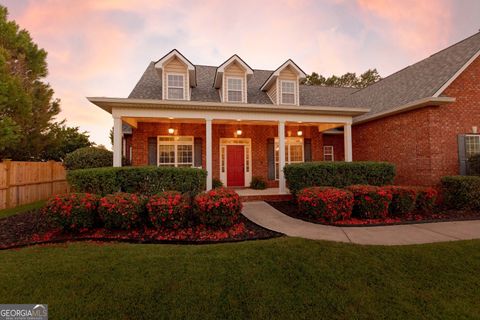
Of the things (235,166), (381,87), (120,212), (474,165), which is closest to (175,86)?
(235,166)

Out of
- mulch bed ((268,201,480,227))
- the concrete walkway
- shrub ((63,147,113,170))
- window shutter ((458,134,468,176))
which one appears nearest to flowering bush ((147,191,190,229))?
the concrete walkway

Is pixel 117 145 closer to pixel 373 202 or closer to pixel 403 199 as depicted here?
pixel 373 202

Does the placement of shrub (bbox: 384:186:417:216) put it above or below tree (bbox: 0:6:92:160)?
below

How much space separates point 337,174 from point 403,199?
2109mm

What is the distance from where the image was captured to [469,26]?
501 inches

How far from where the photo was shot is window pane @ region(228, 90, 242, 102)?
10.2 meters

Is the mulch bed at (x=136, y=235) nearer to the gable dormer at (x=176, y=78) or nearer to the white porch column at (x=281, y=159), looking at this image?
the white porch column at (x=281, y=159)

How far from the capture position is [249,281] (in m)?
2.94

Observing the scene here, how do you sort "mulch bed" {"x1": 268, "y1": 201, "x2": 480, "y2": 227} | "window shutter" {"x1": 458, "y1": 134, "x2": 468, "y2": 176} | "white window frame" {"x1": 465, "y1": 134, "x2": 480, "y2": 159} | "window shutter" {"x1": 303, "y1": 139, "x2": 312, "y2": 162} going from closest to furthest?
1. "mulch bed" {"x1": 268, "y1": 201, "x2": 480, "y2": 227}
2. "window shutter" {"x1": 458, "y1": 134, "x2": 468, "y2": 176}
3. "white window frame" {"x1": 465, "y1": 134, "x2": 480, "y2": 159}
4. "window shutter" {"x1": 303, "y1": 139, "x2": 312, "y2": 162}

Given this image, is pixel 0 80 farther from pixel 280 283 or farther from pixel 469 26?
pixel 469 26

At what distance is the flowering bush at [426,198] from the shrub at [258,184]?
6.09m

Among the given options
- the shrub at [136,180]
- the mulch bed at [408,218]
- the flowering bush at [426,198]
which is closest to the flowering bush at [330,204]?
the mulch bed at [408,218]

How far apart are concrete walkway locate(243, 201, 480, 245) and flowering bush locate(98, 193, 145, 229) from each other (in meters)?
3.16

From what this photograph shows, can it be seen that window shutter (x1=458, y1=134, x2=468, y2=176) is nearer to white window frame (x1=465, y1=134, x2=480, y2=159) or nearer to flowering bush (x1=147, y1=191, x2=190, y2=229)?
white window frame (x1=465, y1=134, x2=480, y2=159)
